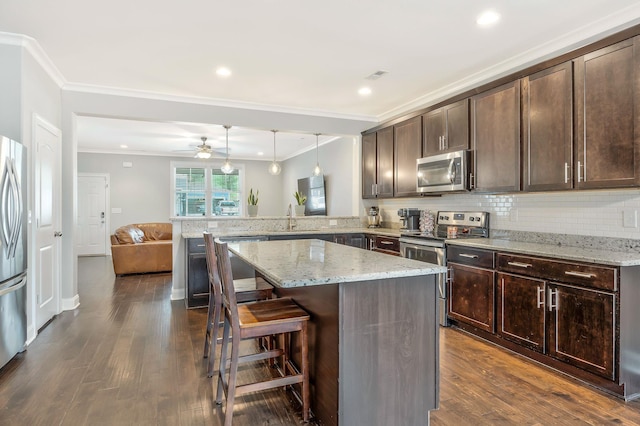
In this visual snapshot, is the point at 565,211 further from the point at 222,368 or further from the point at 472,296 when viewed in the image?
the point at 222,368

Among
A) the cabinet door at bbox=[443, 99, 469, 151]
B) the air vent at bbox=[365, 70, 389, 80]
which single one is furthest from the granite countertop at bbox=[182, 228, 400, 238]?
the air vent at bbox=[365, 70, 389, 80]

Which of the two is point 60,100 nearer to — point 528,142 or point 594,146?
point 528,142

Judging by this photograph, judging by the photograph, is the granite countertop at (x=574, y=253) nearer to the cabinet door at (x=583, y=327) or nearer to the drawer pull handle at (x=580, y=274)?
the drawer pull handle at (x=580, y=274)

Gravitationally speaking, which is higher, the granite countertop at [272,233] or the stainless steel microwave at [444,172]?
the stainless steel microwave at [444,172]

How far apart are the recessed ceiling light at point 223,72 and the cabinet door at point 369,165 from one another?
2.32 m

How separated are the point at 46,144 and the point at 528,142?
176 inches

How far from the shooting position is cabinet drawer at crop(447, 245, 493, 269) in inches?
124

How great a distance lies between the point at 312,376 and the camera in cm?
205

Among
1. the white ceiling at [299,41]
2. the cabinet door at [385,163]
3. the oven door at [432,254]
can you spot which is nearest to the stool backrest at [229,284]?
the white ceiling at [299,41]

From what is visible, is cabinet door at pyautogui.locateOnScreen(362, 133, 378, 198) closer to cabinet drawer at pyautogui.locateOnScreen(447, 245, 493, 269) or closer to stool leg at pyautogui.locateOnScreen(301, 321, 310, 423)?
cabinet drawer at pyautogui.locateOnScreen(447, 245, 493, 269)

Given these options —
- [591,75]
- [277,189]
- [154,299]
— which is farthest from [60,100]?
[277,189]

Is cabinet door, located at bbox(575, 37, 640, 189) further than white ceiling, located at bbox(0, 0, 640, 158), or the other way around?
white ceiling, located at bbox(0, 0, 640, 158)

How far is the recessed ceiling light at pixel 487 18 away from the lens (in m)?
2.65

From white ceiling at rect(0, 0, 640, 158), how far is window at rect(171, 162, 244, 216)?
17.9 ft
